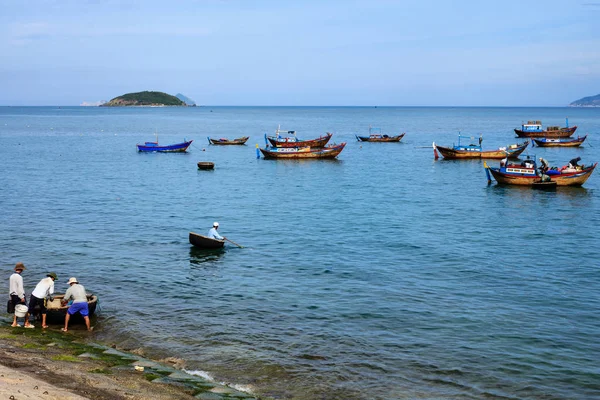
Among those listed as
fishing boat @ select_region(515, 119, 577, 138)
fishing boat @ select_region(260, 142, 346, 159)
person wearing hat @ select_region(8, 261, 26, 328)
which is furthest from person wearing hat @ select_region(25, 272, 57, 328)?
fishing boat @ select_region(515, 119, 577, 138)

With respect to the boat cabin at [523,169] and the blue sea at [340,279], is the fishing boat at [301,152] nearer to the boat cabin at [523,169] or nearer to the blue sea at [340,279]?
the blue sea at [340,279]

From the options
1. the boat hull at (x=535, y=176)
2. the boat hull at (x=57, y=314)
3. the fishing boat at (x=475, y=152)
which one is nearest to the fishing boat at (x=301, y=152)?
the fishing boat at (x=475, y=152)

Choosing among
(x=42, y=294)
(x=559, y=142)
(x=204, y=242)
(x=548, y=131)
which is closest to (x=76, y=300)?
(x=42, y=294)

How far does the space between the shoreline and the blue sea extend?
971mm

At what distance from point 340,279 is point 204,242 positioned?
7.55 m

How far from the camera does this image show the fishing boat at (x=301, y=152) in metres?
77.6

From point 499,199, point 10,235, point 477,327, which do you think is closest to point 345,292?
point 477,327

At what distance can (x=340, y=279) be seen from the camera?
25.2 meters

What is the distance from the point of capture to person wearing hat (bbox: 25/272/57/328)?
18.3m

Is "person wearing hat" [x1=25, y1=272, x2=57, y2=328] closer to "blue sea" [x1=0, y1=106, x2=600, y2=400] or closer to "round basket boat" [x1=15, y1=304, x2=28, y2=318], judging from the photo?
"round basket boat" [x1=15, y1=304, x2=28, y2=318]

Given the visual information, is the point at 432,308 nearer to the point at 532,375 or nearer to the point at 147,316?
the point at 532,375

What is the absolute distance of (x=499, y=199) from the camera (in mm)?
47344

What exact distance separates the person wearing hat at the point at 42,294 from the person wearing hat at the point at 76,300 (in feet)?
1.70

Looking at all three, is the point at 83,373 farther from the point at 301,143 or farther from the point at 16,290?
the point at 301,143
